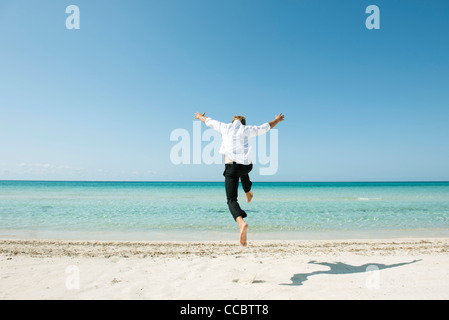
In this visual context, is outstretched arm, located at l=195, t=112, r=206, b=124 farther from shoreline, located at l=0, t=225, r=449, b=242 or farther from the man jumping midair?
shoreline, located at l=0, t=225, r=449, b=242

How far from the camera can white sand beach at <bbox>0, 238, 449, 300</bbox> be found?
151 inches

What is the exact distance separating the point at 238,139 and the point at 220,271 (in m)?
2.69

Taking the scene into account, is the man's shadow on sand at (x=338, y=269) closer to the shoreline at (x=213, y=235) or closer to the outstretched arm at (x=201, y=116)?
the outstretched arm at (x=201, y=116)

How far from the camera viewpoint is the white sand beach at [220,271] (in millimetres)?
3832

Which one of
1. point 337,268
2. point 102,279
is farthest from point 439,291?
point 102,279

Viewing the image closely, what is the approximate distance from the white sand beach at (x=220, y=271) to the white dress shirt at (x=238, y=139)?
2.02m

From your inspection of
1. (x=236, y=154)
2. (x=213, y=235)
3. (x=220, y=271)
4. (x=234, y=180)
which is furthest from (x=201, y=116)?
(x=213, y=235)

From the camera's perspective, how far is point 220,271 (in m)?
5.05

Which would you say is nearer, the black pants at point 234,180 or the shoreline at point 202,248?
the black pants at point 234,180

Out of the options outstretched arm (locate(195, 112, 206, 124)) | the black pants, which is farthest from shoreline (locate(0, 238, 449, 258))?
outstretched arm (locate(195, 112, 206, 124))

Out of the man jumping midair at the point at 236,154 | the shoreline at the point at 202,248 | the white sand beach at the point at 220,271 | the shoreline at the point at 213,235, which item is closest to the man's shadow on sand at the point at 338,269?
the white sand beach at the point at 220,271

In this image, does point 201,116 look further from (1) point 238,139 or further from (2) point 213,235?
(2) point 213,235

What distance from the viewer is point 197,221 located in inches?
535

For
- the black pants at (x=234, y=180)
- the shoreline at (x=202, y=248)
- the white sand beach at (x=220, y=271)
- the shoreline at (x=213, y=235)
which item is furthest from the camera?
the shoreline at (x=213, y=235)
